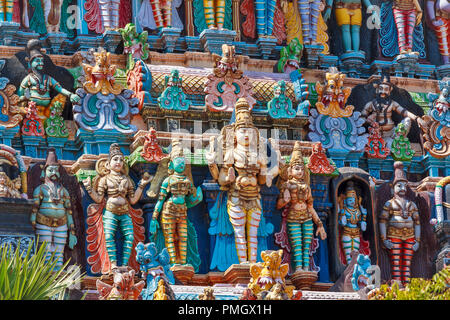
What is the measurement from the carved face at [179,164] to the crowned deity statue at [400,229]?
4991mm

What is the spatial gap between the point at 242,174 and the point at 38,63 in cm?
549

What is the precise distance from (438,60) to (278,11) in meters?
4.43

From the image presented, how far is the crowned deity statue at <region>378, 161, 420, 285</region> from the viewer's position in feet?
151

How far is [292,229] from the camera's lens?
4519 cm

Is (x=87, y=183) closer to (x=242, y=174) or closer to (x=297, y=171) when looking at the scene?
(x=242, y=174)

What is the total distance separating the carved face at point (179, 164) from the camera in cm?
4422

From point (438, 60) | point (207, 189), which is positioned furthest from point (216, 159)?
point (438, 60)

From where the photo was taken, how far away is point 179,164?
44.2m

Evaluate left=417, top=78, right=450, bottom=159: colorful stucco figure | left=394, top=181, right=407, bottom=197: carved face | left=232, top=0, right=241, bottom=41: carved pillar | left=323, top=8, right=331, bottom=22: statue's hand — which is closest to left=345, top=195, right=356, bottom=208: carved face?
left=394, top=181, right=407, bottom=197: carved face

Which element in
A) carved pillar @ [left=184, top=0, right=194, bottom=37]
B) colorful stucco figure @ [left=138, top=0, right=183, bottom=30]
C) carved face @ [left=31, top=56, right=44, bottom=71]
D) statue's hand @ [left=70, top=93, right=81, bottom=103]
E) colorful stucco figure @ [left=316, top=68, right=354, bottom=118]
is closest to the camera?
statue's hand @ [left=70, top=93, right=81, bottom=103]

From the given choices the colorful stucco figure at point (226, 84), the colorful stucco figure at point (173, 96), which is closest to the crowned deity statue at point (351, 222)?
the colorful stucco figure at point (226, 84)

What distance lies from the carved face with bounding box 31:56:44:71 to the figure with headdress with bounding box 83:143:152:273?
3033 mm

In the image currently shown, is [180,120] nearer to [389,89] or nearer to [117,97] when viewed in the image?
[117,97]

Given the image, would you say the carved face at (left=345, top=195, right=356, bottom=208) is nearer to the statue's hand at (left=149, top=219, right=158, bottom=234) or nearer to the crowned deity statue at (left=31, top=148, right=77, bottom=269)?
the statue's hand at (left=149, top=219, right=158, bottom=234)
